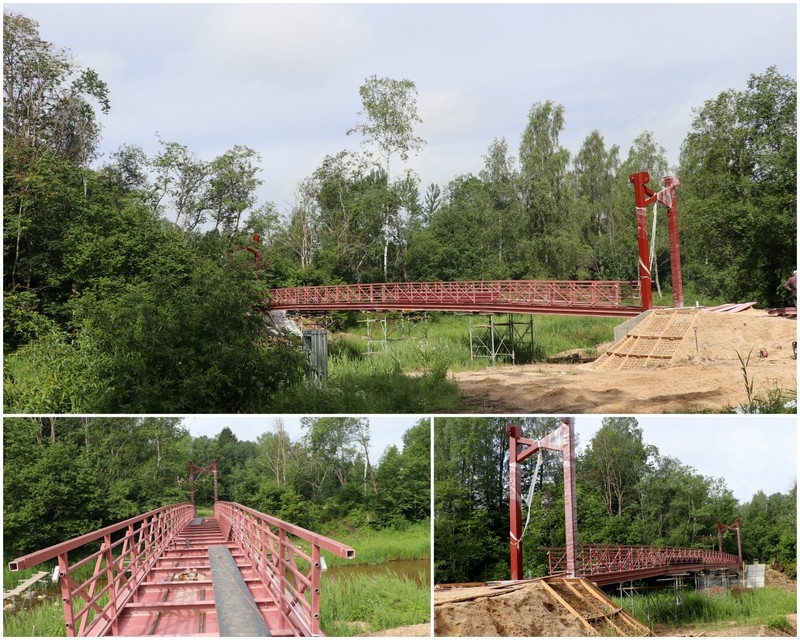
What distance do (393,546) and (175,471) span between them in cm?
363

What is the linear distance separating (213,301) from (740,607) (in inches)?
208

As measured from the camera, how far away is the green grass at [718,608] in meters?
5.52

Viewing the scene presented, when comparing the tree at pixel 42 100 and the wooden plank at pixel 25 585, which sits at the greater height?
the tree at pixel 42 100

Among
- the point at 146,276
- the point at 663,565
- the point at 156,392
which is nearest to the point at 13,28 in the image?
the point at 146,276

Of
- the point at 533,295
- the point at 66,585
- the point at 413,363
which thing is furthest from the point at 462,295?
the point at 66,585

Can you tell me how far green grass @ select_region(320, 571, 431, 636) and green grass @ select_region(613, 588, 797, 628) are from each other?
1732 mm

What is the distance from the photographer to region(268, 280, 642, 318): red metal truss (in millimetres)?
11000

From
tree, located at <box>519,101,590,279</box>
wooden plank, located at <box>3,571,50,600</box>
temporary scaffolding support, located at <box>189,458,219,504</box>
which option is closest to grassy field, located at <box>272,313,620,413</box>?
temporary scaffolding support, located at <box>189,458,219,504</box>

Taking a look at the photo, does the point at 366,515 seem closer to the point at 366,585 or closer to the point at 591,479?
the point at 366,585

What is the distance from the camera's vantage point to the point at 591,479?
6.66 meters

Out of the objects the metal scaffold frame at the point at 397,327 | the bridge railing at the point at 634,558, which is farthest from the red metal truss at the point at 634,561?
the metal scaffold frame at the point at 397,327

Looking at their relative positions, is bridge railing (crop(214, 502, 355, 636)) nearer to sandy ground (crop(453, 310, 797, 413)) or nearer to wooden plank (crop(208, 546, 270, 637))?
wooden plank (crop(208, 546, 270, 637))

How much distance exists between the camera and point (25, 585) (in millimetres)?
5625

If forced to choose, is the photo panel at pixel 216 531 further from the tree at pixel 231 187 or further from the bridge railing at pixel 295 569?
the tree at pixel 231 187
